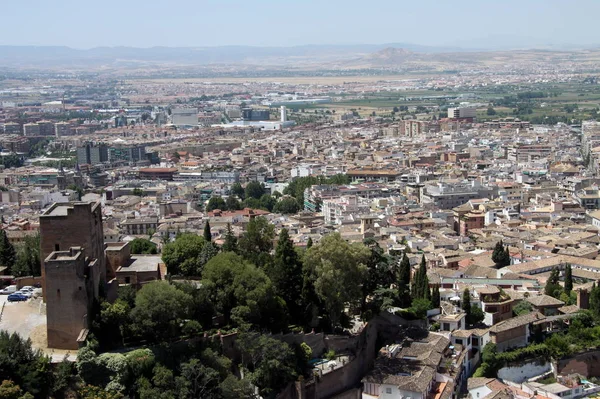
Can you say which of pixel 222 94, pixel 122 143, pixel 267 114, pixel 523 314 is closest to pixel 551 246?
pixel 523 314

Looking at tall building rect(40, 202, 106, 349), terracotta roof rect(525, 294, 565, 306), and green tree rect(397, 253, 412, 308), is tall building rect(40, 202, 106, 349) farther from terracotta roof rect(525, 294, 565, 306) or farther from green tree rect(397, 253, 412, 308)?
terracotta roof rect(525, 294, 565, 306)

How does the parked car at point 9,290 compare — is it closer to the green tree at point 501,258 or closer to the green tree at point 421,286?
the green tree at point 421,286

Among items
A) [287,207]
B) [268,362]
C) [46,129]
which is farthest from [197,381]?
[46,129]

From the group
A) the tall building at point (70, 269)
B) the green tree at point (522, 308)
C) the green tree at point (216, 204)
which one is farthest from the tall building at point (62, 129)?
the tall building at point (70, 269)

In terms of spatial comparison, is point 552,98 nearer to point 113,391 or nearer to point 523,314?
point 523,314

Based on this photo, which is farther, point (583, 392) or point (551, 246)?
point (551, 246)

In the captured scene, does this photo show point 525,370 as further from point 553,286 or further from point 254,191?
point 254,191
